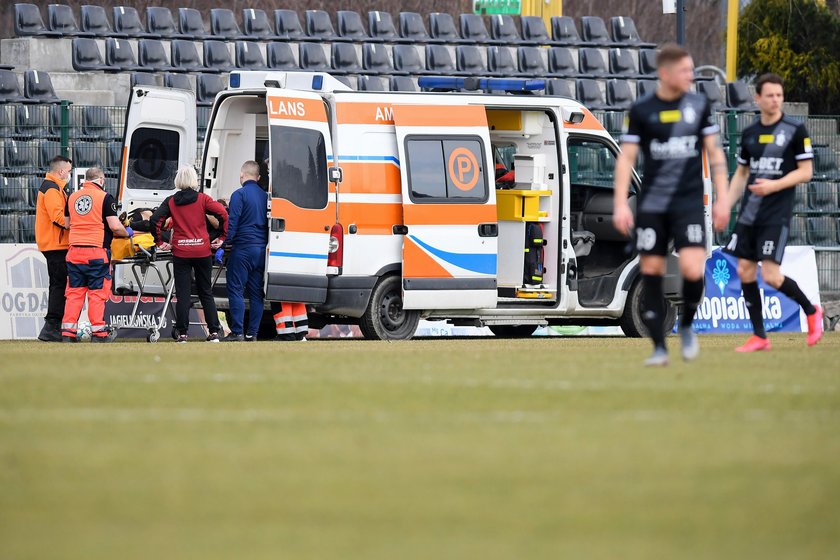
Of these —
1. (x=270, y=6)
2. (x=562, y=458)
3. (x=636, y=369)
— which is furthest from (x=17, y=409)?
(x=270, y=6)

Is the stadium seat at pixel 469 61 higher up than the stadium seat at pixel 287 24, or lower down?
lower down

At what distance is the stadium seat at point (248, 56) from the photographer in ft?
86.6

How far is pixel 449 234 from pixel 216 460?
10100mm

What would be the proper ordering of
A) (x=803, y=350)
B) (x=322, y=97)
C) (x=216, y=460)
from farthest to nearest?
1. (x=322, y=97)
2. (x=803, y=350)
3. (x=216, y=460)

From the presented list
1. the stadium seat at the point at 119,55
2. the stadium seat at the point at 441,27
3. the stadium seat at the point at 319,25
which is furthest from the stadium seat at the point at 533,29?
the stadium seat at the point at 119,55

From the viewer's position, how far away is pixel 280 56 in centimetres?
2678

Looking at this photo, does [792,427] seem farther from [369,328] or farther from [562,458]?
[369,328]

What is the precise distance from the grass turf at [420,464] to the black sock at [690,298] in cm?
78

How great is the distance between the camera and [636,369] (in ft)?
32.2

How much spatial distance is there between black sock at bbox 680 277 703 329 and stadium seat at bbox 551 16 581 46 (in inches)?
810

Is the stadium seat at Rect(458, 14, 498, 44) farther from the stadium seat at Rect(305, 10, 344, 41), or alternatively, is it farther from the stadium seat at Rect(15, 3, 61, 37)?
the stadium seat at Rect(15, 3, 61, 37)

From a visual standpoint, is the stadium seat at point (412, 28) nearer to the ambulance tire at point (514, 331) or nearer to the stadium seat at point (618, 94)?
the stadium seat at point (618, 94)

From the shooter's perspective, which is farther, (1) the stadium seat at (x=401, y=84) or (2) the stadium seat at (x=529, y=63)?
(2) the stadium seat at (x=529, y=63)

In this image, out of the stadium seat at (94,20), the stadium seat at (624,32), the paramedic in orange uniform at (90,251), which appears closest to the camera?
the paramedic in orange uniform at (90,251)
